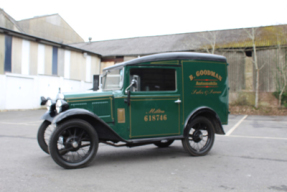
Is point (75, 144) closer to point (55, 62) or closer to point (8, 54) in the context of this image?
point (8, 54)

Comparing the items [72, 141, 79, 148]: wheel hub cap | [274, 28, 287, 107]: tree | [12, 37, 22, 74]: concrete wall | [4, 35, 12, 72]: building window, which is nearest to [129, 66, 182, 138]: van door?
[72, 141, 79, 148]: wheel hub cap

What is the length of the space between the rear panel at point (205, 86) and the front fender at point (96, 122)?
5.33 feet

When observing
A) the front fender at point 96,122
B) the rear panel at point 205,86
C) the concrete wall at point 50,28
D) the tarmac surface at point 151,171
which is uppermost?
the concrete wall at point 50,28

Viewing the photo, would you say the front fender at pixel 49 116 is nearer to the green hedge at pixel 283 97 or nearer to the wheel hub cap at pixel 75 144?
the wheel hub cap at pixel 75 144

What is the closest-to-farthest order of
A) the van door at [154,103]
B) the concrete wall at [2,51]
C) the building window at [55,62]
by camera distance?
the van door at [154,103], the concrete wall at [2,51], the building window at [55,62]

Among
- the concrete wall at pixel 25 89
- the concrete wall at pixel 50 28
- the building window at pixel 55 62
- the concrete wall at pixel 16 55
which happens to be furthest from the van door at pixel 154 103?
the concrete wall at pixel 50 28

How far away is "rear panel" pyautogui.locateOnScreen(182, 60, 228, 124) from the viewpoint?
5.64 metres

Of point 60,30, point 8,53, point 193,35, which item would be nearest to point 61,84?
point 8,53

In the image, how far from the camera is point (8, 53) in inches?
741

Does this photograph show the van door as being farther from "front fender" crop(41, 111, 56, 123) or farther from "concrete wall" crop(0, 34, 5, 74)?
"concrete wall" crop(0, 34, 5, 74)

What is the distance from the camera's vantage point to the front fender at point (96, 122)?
4527 millimetres

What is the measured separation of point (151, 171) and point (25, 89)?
18137 mm

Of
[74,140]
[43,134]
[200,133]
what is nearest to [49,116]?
[43,134]

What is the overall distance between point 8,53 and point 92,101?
16.6 m
